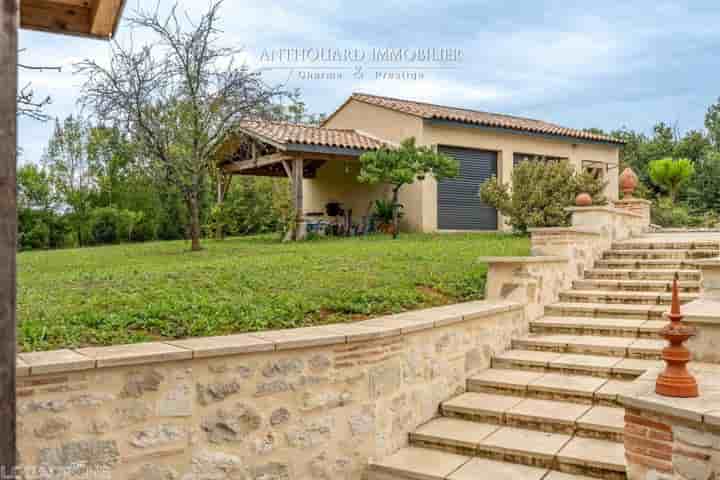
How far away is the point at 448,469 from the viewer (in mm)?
3887

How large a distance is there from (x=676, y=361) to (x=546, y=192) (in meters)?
7.49

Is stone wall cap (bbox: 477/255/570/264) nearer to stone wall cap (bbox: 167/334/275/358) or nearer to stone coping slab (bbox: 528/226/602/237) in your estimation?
stone coping slab (bbox: 528/226/602/237)

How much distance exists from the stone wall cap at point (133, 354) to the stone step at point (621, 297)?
4.72 meters

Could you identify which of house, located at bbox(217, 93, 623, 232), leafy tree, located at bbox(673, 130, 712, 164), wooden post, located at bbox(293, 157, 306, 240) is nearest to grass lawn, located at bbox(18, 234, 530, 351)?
wooden post, located at bbox(293, 157, 306, 240)

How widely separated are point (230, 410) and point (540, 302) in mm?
3914

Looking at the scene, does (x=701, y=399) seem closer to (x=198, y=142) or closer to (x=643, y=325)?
(x=643, y=325)

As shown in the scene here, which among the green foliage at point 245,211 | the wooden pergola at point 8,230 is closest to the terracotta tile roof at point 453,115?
the green foliage at point 245,211

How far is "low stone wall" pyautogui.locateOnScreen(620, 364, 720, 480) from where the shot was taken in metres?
2.98

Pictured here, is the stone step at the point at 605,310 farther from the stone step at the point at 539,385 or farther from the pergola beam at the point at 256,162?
the pergola beam at the point at 256,162

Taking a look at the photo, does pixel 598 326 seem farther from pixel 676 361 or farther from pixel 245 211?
pixel 245 211

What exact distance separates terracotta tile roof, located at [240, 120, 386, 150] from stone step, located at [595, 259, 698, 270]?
22.4ft

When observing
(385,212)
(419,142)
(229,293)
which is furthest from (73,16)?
(419,142)

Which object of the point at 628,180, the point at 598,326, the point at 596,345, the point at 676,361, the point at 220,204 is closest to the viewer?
the point at 676,361

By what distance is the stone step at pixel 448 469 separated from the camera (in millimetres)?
3755
